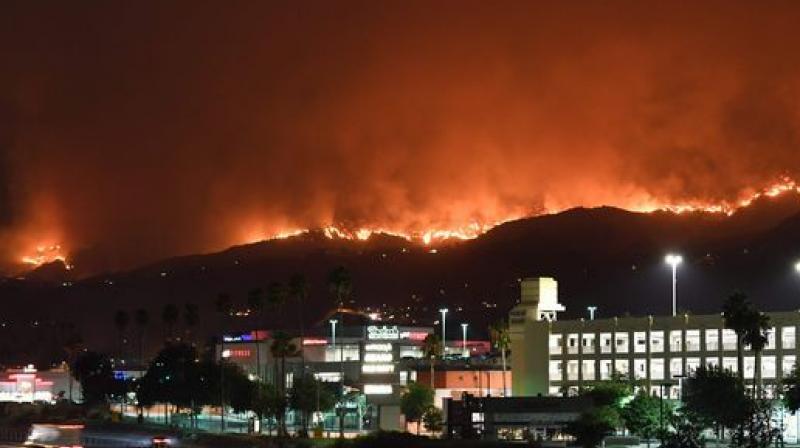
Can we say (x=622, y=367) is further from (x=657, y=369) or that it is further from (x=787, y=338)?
(x=787, y=338)

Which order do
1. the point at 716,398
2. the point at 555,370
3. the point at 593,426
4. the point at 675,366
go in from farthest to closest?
the point at 555,370
the point at 675,366
the point at 593,426
the point at 716,398

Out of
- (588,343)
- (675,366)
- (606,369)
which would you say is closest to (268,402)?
(588,343)

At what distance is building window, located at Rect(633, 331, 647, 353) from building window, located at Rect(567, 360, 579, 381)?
9513mm

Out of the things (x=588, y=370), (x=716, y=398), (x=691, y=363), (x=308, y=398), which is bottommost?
(x=308, y=398)

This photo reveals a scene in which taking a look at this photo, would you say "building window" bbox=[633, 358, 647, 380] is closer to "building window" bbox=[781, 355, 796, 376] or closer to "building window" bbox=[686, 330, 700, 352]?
"building window" bbox=[686, 330, 700, 352]

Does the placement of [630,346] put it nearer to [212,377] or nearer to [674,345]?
[674,345]

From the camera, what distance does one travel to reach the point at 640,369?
160500 millimetres

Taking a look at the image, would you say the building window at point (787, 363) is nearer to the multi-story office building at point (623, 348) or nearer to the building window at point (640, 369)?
the multi-story office building at point (623, 348)

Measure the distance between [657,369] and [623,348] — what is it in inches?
256

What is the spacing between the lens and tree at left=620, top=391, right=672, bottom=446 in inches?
5036

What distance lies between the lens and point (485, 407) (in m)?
137

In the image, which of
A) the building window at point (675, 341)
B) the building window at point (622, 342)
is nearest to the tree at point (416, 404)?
the building window at point (622, 342)

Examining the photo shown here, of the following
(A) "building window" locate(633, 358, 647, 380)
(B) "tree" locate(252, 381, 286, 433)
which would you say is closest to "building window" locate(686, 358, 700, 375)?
(A) "building window" locate(633, 358, 647, 380)

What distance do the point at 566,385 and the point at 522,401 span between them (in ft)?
105
